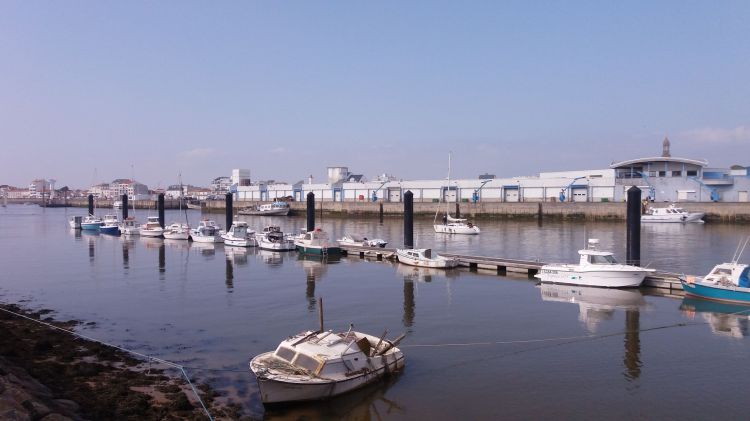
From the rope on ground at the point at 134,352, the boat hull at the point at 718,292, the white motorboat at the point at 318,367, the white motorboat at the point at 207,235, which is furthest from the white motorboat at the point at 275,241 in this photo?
the white motorboat at the point at 318,367

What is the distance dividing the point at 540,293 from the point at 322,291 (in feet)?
37.8

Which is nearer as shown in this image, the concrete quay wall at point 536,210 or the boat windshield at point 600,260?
the boat windshield at point 600,260

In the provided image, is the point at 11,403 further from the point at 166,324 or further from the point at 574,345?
the point at 574,345

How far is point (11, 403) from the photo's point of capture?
10.6 m

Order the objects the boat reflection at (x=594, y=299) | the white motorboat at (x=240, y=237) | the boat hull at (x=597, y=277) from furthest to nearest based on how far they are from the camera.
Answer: the white motorboat at (x=240, y=237) → the boat hull at (x=597, y=277) → the boat reflection at (x=594, y=299)

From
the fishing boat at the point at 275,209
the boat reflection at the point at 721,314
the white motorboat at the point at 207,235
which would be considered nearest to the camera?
the boat reflection at the point at 721,314

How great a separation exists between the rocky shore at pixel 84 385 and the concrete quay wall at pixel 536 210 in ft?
228

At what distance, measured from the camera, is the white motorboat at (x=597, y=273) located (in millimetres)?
29453

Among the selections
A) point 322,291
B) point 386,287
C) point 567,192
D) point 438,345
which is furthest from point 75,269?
point 567,192

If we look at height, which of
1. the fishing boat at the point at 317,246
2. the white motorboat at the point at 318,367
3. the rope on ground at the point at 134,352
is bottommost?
the rope on ground at the point at 134,352

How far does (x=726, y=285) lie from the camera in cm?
2575

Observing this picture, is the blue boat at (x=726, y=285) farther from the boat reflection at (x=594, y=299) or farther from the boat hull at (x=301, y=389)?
the boat hull at (x=301, y=389)

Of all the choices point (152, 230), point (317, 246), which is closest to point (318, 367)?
point (317, 246)

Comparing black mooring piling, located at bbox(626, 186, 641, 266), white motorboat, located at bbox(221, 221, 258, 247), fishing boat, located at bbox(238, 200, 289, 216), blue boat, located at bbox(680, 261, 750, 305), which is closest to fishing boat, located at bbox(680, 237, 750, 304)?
blue boat, located at bbox(680, 261, 750, 305)
